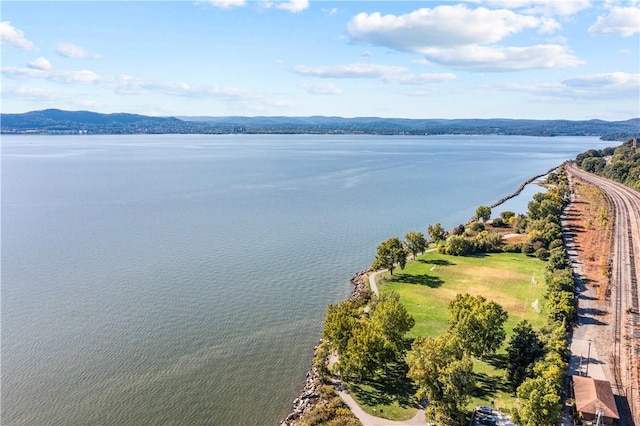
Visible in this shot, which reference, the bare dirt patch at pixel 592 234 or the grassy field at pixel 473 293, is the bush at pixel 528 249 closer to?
the grassy field at pixel 473 293

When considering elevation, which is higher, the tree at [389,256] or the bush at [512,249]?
the tree at [389,256]

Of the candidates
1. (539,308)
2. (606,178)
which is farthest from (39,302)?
(606,178)

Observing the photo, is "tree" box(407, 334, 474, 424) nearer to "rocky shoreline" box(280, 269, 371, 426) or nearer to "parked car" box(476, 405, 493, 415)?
"parked car" box(476, 405, 493, 415)

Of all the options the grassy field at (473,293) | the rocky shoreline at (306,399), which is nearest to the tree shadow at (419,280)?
the grassy field at (473,293)

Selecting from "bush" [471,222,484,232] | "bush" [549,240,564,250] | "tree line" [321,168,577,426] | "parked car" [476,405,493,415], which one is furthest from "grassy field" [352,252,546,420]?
"bush" [471,222,484,232]

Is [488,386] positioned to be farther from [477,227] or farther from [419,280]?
[477,227]

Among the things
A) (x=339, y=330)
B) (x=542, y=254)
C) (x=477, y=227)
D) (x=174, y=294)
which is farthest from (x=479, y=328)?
Answer: (x=477, y=227)
